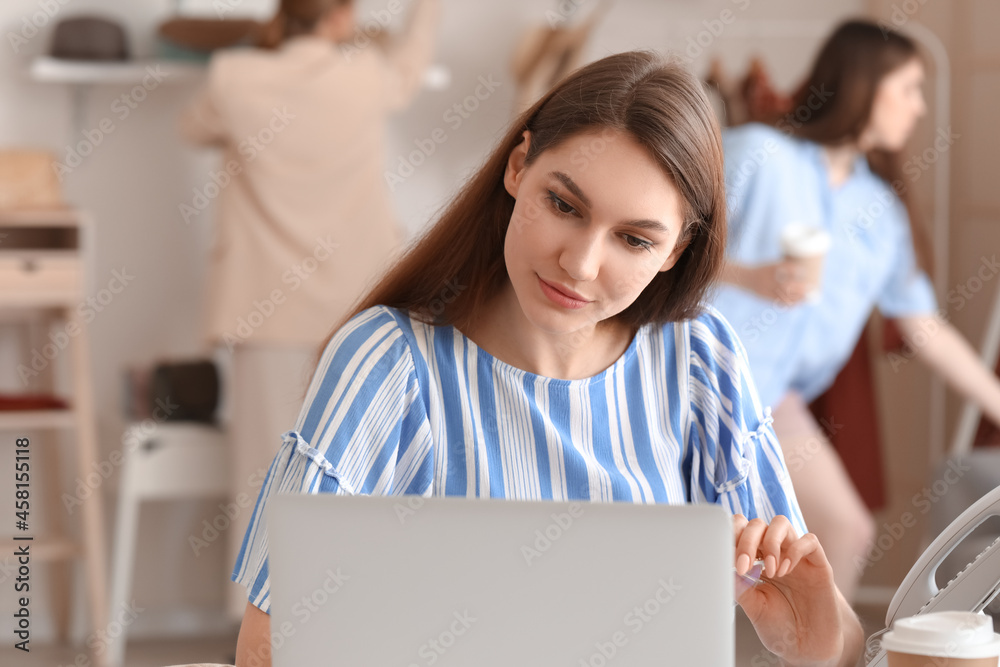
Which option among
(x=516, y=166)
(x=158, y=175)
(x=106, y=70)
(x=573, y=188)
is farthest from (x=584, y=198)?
(x=158, y=175)

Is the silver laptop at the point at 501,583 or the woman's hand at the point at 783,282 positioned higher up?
the silver laptop at the point at 501,583

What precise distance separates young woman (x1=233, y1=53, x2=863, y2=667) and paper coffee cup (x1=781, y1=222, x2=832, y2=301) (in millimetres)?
663

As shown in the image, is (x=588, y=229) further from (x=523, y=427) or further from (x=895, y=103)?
(x=895, y=103)

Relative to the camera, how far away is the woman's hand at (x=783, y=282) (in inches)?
71.4

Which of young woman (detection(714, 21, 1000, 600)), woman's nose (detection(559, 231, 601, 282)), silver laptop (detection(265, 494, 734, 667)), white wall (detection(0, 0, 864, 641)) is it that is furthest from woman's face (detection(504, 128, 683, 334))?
white wall (detection(0, 0, 864, 641))

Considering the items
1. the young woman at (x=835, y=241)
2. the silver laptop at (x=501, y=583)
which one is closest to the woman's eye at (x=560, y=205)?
the silver laptop at (x=501, y=583)

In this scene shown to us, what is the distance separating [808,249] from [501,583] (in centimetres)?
131

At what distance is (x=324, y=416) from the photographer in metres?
1.00

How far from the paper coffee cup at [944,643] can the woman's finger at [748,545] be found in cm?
17

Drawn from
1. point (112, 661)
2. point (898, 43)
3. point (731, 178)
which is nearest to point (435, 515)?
point (731, 178)

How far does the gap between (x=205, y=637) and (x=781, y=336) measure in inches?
73.0

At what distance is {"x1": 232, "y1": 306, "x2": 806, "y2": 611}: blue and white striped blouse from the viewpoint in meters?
1.03

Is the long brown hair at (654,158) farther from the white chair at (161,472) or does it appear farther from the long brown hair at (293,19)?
the white chair at (161,472)

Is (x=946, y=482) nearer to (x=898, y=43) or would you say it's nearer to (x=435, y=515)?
(x=898, y=43)
